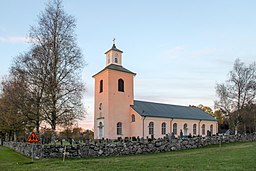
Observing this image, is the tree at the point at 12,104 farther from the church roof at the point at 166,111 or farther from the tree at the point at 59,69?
the church roof at the point at 166,111

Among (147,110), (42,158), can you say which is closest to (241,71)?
(147,110)

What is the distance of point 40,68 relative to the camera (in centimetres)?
2188

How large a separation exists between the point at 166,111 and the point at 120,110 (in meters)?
9.06

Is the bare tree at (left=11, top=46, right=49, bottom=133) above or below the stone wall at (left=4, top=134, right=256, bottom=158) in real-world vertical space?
above

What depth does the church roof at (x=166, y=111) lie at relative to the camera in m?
37.0

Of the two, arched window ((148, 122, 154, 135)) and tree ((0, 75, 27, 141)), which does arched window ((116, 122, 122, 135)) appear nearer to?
arched window ((148, 122, 154, 135))

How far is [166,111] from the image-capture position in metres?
41.2

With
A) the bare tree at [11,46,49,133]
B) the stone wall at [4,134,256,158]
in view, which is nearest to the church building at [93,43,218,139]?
the stone wall at [4,134,256,158]

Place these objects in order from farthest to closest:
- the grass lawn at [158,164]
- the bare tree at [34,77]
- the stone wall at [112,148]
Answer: the bare tree at [34,77] < the stone wall at [112,148] < the grass lawn at [158,164]

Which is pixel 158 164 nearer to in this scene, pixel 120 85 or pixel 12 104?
pixel 12 104

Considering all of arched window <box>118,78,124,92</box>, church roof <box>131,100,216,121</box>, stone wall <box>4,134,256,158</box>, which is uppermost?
arched window <box>118,78,124,92</box>

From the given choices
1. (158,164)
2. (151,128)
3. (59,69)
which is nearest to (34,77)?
(59,69)

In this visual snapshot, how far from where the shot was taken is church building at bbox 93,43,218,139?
115 ft

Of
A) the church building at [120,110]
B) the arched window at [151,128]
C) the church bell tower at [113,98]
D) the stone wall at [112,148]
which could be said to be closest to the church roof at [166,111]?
the church building at [120,110]
